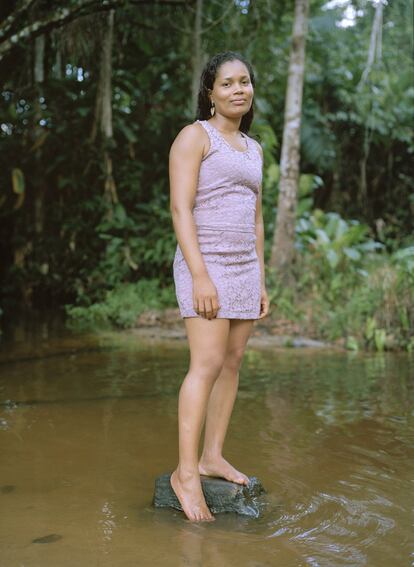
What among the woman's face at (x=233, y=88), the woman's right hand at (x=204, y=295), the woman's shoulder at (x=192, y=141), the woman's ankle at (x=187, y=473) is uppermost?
the woman's face at (x=233, y=88)

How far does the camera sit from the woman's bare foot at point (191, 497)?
2.60 m

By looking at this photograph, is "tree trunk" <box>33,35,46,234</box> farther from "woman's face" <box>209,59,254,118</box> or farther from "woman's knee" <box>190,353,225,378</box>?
"woman's knee" <box>190,353,225,378</box>

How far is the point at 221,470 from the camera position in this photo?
288 centimetres

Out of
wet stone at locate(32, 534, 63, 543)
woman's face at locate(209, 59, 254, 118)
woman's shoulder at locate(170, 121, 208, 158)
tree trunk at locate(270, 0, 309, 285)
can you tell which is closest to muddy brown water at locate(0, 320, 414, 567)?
wet stone at locate(32, 534, 63, 543)

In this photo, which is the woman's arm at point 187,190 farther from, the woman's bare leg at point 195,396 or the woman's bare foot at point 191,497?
the woman's bare foot at point 191,497

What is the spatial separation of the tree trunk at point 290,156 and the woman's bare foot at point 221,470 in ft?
19.1

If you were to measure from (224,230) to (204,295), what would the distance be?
286mm

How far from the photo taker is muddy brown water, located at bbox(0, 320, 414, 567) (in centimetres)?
232

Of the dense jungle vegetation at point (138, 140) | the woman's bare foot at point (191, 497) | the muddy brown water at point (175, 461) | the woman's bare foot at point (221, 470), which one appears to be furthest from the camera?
the dense jungle vegetation at point (138, 140)

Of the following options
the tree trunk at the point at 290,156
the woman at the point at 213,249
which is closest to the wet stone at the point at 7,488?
the woman at the point at 213,249

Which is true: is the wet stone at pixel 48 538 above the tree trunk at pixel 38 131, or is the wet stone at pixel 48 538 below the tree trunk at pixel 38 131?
below

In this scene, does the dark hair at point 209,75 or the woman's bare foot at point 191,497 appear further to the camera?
the dark hair at point 209,75

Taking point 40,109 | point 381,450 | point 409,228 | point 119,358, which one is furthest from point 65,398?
point 409,228

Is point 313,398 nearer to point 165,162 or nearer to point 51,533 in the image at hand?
point 51,533
